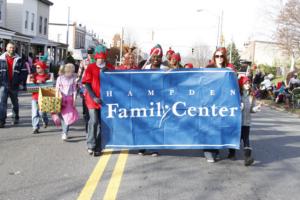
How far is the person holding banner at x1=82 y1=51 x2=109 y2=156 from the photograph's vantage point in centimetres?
728

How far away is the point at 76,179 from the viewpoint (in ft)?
19.6

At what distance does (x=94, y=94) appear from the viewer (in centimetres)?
725

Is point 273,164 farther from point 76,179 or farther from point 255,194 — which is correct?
point 76,179

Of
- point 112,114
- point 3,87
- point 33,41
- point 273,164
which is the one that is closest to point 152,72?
point 112,114

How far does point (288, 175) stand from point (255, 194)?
→ 1.40 m

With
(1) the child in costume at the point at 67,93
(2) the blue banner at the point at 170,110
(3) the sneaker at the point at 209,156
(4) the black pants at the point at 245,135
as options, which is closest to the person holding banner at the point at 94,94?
(2) the blue banner at the point at 170,110

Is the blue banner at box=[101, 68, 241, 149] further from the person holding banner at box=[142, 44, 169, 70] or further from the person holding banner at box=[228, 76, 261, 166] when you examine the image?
the person holding banner at box=[142, 44, 169, 70]

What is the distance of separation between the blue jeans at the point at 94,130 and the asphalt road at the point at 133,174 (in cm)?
23

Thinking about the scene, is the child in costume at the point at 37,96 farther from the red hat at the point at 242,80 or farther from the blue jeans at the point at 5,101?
the red hat at the point at 242,80

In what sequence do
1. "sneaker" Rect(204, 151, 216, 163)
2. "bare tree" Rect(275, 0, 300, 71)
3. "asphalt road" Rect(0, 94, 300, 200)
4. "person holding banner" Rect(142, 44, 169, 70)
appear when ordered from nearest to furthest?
"asphalt road" Rect(0, 94, 300, 200)
"sneaker" Rect(204, 151, 216, 163)
"person holding banner" Rect(142, 44, 169, 70)
"bare tree" Rect(275, 0, 300, 71)

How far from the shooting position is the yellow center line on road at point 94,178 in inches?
208

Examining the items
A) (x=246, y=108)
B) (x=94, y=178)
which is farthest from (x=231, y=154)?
(x=94, y=178)

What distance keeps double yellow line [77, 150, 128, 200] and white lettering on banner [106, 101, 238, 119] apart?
0.74 meters

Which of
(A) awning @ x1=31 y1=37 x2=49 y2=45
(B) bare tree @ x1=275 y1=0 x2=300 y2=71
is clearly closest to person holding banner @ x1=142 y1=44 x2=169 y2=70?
(B) bare tree @ x1=275 y1=0 x2=300 y2=71
